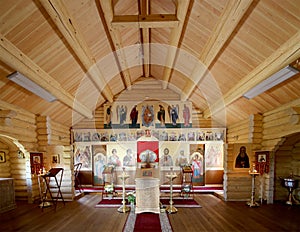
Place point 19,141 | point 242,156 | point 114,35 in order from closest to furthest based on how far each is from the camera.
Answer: point 114,35 < point 19,141 < point 242,156

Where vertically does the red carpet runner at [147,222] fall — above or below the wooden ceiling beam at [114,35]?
below

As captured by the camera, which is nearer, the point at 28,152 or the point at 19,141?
the point at 19,141

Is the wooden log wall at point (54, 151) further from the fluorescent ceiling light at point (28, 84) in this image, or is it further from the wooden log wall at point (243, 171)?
the wooden log wall at point (243, 171)

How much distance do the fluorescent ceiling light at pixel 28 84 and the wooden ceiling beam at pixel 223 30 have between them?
12.5 ft

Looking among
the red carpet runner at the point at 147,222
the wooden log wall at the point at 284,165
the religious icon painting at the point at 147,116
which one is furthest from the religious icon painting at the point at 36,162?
the wooden log wall at the point at 284,165

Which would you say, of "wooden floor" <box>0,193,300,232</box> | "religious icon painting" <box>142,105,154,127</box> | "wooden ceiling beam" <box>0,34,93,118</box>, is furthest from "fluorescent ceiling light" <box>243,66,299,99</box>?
"religious icon painting" <box>142,105,154,127</box>

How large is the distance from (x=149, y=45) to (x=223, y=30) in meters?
3.16

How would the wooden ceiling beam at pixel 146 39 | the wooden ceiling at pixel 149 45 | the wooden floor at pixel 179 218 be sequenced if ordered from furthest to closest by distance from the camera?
the wooden floor at pixel 179 218, the wooden ceiling beam at pixel 146 39, the wooden ceiling at pixel 149 45

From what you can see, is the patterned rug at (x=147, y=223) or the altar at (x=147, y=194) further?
the altar at (x=147, y=194)

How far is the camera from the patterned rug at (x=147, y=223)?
4715 mm

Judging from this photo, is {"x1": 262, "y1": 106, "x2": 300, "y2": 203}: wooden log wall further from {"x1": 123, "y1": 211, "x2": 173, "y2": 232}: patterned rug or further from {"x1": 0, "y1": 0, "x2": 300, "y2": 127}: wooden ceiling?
{"x1": 123, "y1": 211, "x2": 173, "y2": 232}: patterned rug

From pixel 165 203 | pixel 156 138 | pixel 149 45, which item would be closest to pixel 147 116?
pixel 156 138

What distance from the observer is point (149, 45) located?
6.53 meters

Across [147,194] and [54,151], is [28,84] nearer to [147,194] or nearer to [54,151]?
[54,151]
